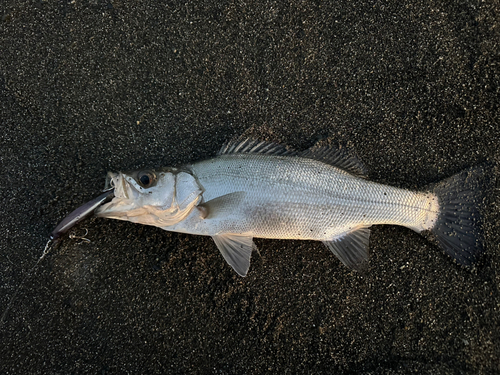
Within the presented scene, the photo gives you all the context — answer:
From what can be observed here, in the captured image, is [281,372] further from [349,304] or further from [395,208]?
[395,208]

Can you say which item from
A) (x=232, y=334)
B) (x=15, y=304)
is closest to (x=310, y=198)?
(x=232, y=334)

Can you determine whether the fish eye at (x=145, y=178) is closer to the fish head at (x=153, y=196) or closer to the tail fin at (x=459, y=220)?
the fish head at (x=153, y=196)

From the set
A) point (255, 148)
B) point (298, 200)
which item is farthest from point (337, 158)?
point (255, 148)

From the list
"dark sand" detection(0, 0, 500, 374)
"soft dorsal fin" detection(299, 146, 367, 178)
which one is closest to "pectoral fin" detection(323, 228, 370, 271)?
"dark sand" detection(0, 0, 500, 374)

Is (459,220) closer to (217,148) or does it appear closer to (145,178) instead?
(217,148)

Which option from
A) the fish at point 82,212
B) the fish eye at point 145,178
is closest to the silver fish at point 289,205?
the fish eye at point 145,178

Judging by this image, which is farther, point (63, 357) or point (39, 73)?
point (39, 73)
